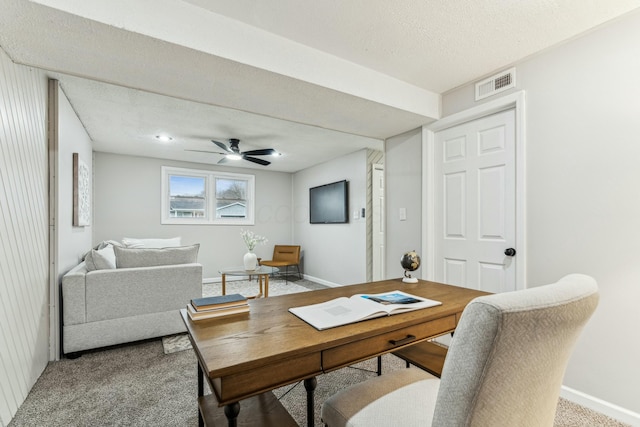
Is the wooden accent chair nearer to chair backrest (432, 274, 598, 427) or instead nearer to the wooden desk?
the wooden desk

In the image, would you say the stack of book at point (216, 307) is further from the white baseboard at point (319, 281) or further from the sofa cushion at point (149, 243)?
the white baseboard at point (319, 281)

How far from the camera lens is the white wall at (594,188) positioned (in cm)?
164

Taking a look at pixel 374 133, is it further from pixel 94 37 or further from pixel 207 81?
pixel 94 37

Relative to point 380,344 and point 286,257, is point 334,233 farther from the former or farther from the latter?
point 380,344

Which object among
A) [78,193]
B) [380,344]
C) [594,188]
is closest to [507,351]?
[380,344]

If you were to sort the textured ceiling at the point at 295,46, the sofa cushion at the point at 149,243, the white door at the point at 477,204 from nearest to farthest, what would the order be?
the textured ceiling at the point at 295,46, the white door at the point at 477,204, the sofa cushion at the point at 149,243

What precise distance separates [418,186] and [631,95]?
59.7 inches

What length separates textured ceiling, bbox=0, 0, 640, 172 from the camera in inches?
59.1

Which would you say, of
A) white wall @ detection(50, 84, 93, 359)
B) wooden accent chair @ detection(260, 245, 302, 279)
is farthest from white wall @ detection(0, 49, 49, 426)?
wooden accent chair @ detection(260, 245, 302, 279)

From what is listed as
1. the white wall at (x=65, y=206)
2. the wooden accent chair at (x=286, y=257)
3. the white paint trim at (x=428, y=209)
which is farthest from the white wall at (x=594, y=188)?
the wooden accent chair at (x=286, y=257)

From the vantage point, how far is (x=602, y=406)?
5.60ft

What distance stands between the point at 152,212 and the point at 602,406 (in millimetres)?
5843

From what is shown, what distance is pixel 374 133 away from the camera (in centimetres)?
308

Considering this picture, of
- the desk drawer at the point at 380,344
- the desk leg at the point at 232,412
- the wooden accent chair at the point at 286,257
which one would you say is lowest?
the wooden accent chair at the point at 286,257
